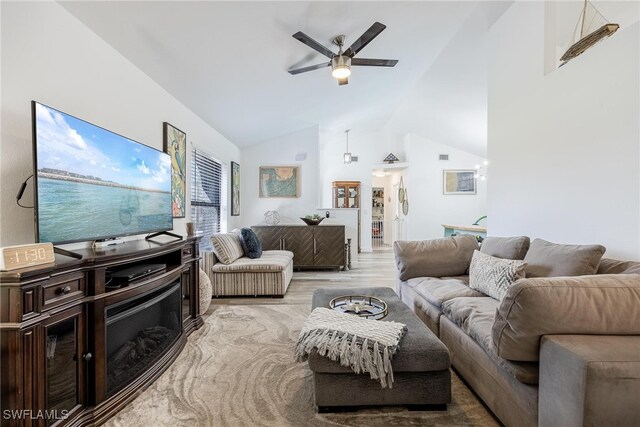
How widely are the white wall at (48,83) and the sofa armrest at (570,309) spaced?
2416 mm

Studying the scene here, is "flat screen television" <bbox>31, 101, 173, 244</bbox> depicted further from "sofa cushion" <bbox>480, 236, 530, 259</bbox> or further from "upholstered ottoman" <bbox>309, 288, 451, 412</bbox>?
"sofa cushion" <bbox>480, 236, 530, 259</bbox>

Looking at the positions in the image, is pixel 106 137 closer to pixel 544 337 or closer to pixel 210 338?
pixel 210 338

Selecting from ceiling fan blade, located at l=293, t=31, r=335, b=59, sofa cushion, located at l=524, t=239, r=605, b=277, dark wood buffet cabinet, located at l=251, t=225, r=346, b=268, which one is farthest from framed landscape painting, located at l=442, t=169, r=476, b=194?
ceiling fan blade, located at l=293, t=31, r=335, b=59

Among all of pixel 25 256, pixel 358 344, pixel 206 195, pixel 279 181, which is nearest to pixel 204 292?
pixel 206 195

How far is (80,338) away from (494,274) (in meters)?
2.59

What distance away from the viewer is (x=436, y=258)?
9.69 feet

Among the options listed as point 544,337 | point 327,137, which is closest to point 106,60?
point 544,337

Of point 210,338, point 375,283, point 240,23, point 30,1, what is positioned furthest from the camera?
point 375,283

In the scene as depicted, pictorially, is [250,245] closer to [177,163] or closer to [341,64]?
[177,163]

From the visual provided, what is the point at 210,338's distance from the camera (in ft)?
8.57

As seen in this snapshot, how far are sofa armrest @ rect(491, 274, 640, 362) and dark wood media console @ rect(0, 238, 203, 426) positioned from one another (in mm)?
1998

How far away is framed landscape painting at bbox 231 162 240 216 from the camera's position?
5301mm

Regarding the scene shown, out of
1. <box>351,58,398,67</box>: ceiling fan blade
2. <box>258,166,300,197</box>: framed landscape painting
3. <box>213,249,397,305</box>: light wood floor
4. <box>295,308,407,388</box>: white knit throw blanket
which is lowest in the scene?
<box>213,249,397,305</box>: light wood floor

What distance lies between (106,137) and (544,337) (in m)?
2.48
